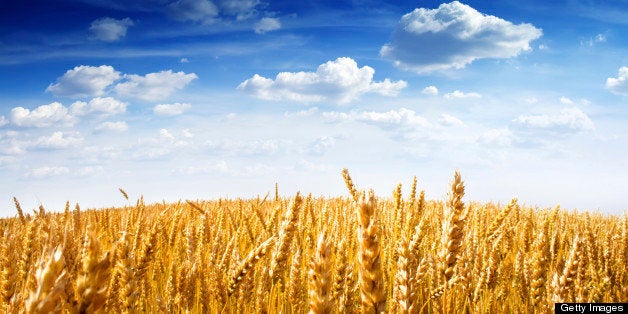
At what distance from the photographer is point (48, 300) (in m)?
0.87

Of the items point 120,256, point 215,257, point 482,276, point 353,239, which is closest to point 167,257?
point 215,257

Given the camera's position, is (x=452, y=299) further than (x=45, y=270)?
Yes

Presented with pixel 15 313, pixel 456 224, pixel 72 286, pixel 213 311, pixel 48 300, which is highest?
pixel 456 224

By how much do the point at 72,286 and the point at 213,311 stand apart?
0.99 meters

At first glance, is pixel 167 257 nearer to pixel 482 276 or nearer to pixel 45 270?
pixel 482 276
